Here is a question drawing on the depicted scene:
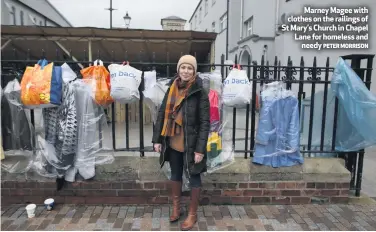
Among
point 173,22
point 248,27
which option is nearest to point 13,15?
point 173,22

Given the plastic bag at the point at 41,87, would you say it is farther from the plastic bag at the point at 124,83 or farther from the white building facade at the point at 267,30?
the white building facade at the point at 267,30

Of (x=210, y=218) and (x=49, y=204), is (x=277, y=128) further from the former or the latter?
(x=49, y=204)

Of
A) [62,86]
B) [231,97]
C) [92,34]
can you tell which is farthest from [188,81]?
[92,34]

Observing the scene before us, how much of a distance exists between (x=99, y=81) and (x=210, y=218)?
1.85 m

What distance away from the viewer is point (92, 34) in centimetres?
884

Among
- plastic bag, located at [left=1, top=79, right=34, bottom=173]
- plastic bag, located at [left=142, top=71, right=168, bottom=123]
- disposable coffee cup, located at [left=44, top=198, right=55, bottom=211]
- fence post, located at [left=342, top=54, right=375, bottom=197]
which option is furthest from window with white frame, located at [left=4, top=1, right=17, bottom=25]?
fence post, located at [left=342, top=54, right=375, bottom=197]

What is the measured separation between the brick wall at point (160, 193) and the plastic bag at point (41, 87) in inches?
39.9

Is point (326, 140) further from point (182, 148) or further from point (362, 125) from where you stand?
point (182, 148)

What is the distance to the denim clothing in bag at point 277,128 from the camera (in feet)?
11.0

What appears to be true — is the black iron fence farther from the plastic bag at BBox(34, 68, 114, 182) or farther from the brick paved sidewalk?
the brick paved sidewalk

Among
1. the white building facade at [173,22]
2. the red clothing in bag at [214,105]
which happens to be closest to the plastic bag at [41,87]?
the red clothing in bag at [214,105]

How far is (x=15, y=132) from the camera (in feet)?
10.7

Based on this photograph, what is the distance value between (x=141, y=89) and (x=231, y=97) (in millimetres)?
1003

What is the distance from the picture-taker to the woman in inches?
110
